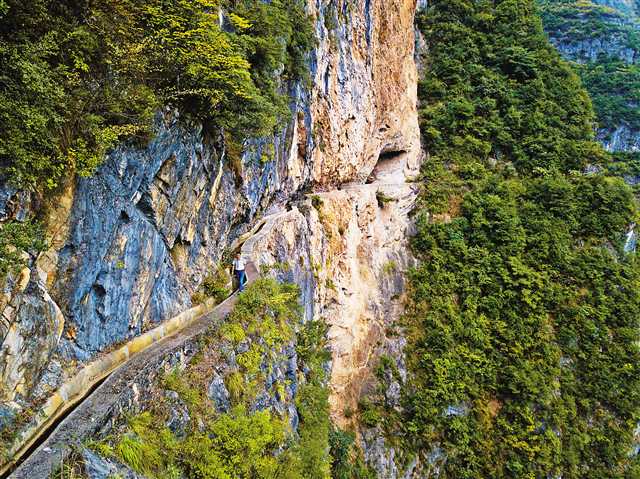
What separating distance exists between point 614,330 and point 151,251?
1936cm

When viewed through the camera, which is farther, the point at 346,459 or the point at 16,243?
the point at 346,459

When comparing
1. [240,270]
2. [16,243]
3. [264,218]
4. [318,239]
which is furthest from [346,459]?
[16,243]

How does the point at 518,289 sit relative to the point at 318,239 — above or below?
below

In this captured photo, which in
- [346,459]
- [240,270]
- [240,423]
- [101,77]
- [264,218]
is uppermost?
[101,77]

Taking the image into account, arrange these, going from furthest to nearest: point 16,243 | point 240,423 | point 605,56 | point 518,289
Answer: point 605,56 < point 518,289 < point 240,423 < point 16,243

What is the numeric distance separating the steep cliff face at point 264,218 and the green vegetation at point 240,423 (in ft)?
3.59

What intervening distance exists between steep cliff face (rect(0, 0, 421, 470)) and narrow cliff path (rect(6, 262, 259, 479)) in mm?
332

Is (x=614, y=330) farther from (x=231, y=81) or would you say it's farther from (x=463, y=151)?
(x=231, y=81)

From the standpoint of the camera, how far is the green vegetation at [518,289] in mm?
14273

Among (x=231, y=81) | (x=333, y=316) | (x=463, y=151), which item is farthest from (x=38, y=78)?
(x=463, y=151)

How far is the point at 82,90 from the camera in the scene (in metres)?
4.66

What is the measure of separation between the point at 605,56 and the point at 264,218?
46.2 m

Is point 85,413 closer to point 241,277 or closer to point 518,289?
point 241,277

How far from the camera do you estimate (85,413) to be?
13.7 feet
